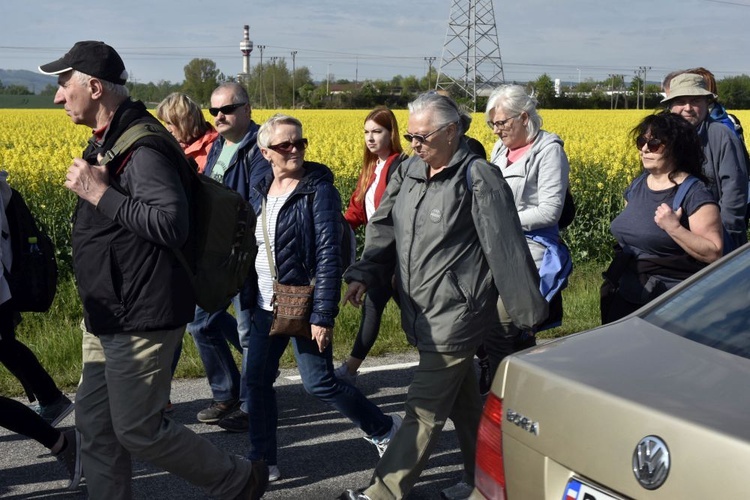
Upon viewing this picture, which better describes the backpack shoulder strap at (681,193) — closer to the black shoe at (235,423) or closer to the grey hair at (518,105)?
the grey hair at (518,105)

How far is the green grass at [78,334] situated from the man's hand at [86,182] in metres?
3.03

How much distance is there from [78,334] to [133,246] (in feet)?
12.5

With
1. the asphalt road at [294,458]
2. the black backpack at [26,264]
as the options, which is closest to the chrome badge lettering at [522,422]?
the asphalt road at [294,458]

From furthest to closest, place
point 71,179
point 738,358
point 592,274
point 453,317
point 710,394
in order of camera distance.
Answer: point 592,274, point 453,317, point 71,179, point 738,358, point 710,394

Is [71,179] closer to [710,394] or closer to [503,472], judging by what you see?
[503,472]

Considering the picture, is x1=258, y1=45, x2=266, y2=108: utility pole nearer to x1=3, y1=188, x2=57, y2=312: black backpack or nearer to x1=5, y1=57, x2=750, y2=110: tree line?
x1=5, y1=57, x2=750, y2=110: tree line

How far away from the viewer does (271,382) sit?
459cm

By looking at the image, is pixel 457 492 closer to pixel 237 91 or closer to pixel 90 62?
pixel 90 62

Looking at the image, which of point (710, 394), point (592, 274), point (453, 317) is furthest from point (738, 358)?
point (592, 274)

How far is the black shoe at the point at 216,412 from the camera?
558cm

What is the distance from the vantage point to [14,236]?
4.61m

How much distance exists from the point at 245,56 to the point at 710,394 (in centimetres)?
11174

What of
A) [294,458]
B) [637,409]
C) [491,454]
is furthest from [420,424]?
[637,409]

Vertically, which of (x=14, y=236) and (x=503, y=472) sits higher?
(x=14, y=236)
